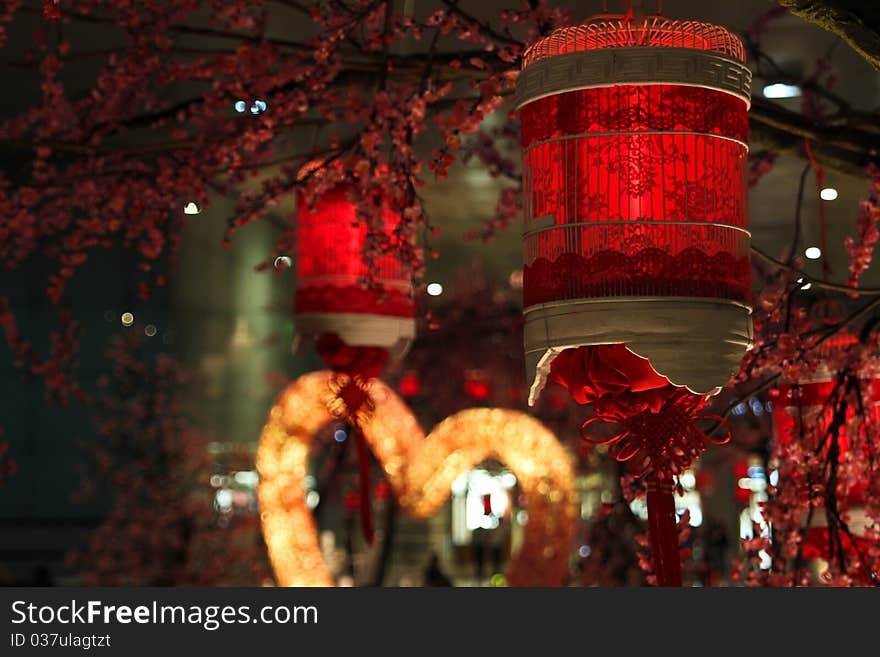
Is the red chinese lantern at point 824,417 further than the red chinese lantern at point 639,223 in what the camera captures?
Yes

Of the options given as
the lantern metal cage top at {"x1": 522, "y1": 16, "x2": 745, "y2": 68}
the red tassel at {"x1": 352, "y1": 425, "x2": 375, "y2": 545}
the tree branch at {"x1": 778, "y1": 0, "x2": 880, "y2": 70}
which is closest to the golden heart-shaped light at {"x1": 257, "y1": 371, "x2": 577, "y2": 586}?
the red tassel at {"x1": 352, "y1": 425, "x2": 375, "y2": 545}

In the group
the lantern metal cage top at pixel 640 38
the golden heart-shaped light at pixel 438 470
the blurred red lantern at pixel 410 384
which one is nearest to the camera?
the lantern metal cage top at pixel 640 38

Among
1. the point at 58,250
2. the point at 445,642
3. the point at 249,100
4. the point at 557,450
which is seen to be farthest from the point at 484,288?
the point at 445,642

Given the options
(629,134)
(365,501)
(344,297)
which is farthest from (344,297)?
(629,134)

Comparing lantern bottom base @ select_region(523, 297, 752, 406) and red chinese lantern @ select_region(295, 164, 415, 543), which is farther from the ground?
red chinese lantern @ select_region(295, 164, 415, 543)

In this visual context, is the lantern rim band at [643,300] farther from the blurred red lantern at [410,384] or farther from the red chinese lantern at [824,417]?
the blurred red lantern at [410,384]

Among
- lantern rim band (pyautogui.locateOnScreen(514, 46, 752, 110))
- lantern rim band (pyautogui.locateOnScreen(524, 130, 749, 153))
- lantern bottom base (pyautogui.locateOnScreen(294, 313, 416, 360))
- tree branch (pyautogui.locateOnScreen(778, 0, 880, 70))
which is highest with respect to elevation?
tree branch (pyautogui.locateOnScreen(778, 0, 880, 70))

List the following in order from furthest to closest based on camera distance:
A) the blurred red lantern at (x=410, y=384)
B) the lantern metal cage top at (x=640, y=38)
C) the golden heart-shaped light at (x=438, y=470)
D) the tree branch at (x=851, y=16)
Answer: the blurred red lantern at (x=410, y=384) < the golden heart-shaped light at (x=438, y=470) < the tree branch at (x=851, y=16) < the lantern metal cage top at (x=640, y=38)

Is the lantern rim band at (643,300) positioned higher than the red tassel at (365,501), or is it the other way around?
the lantern rim band at (643,300)

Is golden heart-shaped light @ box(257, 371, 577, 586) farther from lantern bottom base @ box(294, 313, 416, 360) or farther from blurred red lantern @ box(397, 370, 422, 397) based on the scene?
blurred red lantern @ box(397, 370, 422, 397)

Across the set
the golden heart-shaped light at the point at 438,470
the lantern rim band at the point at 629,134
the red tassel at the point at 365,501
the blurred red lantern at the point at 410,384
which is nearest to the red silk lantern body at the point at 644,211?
the lantern rim band at the point at 629,134

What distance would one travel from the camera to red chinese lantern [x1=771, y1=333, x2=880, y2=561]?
16.7 ft

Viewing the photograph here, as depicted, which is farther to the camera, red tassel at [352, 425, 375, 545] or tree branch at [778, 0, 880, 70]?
red tassel at [352, 425, 375, 545]

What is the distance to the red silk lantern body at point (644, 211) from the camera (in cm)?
331
